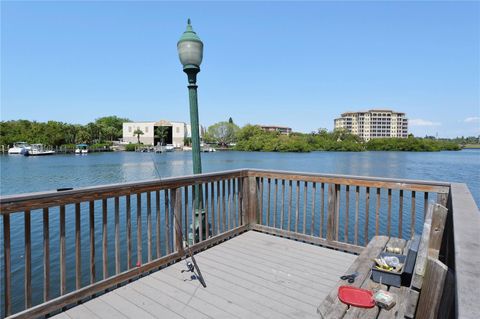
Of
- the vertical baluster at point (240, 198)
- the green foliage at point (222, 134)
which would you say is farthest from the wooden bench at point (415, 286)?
the green foliage at point (222, 134)

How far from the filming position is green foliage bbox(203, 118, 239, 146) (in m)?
86.9

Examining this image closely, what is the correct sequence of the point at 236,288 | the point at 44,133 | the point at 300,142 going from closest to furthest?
the point at 236,288
the point at 44,133
the point at 300,142

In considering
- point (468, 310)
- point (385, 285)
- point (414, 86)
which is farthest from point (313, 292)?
point (414, 86)

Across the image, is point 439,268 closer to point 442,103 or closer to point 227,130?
point 442,103

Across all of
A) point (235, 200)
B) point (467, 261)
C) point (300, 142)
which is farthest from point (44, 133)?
point (467, 261)

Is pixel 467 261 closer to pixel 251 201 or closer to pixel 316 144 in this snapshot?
pixel 251 201

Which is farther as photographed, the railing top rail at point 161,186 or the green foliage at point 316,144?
the green foliage at point 316,144

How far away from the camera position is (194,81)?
391cm

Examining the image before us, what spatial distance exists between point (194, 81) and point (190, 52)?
1.24ft

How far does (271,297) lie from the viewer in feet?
8.22

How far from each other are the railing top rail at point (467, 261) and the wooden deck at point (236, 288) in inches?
55.6

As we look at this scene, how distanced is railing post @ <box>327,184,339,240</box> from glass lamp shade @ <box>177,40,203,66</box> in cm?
246

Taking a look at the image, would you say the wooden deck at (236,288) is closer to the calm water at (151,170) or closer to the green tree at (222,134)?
the calm water at (151,170)

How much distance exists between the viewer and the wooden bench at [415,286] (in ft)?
3.27
